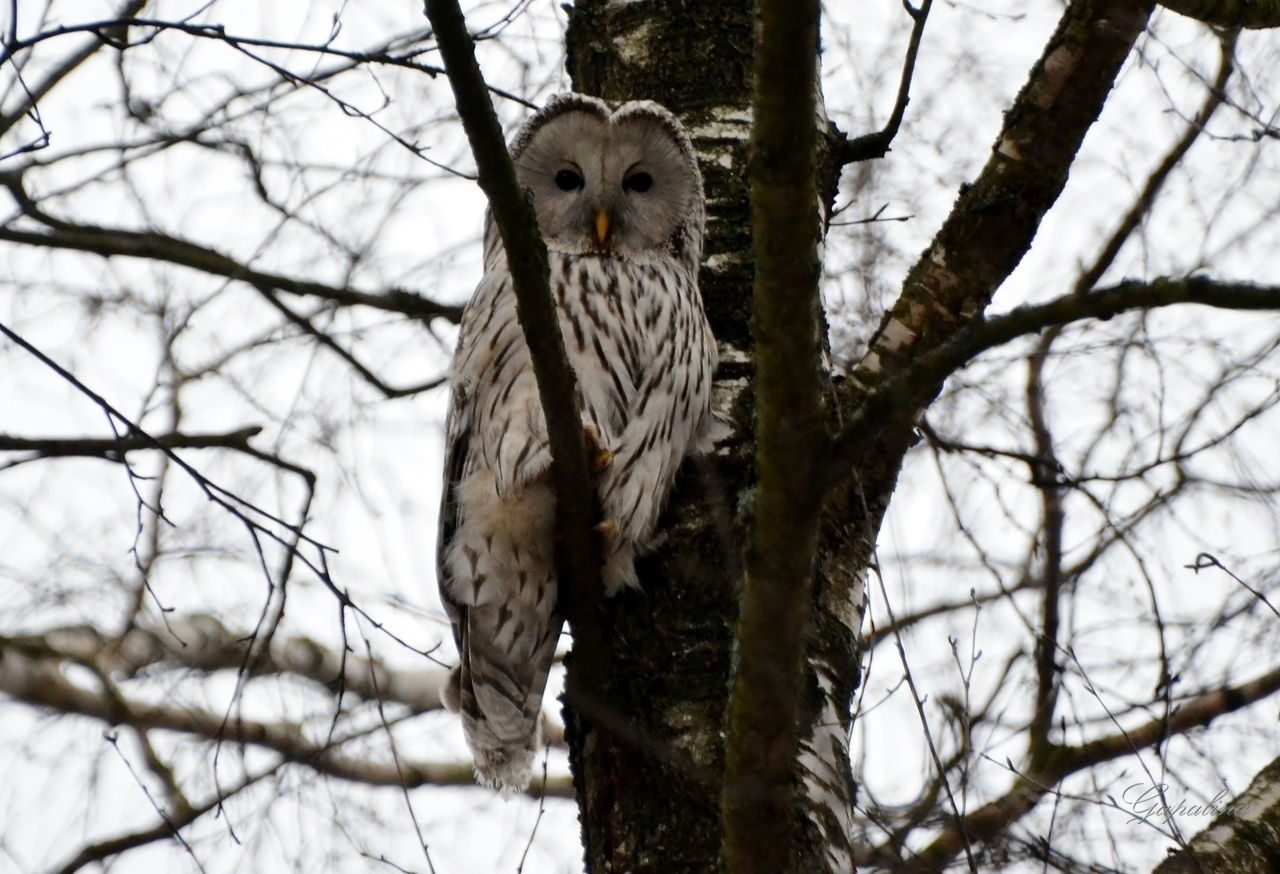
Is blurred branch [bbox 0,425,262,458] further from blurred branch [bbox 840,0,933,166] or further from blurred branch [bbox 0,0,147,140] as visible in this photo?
blurred branch [bbox 840,0,933,166]

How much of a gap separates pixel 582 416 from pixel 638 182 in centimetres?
80

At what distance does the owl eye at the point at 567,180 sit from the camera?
11.5 ft

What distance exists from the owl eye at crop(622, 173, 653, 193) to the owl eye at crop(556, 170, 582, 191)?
0.45ft

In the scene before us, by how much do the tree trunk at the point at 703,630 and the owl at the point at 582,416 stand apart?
0.22 feet

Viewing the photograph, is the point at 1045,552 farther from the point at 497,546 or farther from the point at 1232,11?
the point at 497,546

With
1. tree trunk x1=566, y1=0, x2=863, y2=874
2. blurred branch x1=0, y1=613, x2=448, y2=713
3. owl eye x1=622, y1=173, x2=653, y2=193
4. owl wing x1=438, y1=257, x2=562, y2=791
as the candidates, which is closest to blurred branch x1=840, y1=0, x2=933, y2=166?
tree trunk x1=566, y1=0, x2=863, y2=874

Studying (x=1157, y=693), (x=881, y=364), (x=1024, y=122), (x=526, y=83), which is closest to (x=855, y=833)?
(x=1157, y=693)

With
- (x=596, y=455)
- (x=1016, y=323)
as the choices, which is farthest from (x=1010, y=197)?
(x=1016, y=323)

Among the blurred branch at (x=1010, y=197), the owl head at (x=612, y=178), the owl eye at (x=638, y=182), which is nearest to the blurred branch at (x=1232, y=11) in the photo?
the blurred branch at (x=1010, y=197)

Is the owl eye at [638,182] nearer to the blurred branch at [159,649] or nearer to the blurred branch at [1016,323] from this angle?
the blurred branch at [159,649]

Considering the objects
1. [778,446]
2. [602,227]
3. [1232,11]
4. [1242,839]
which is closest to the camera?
[778,446]

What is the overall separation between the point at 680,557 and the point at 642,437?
254 millimetres

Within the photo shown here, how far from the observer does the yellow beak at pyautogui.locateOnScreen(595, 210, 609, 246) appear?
11.0 ft

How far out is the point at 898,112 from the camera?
9.45 ft
